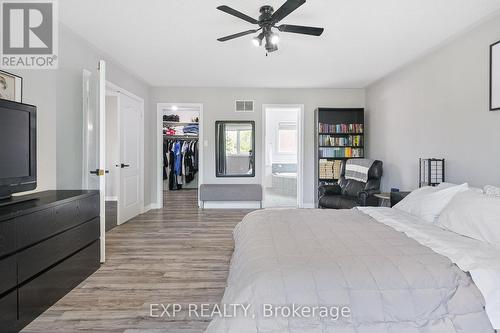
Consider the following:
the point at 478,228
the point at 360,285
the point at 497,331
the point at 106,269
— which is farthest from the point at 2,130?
the point at 478,228

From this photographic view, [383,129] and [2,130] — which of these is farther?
[383,129]

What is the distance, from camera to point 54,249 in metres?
2.01

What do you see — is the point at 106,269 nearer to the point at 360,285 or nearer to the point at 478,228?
the point at 360,285

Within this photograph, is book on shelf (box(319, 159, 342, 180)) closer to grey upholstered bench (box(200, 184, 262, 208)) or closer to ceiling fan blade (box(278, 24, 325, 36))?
grey upholstered bench (box(200, 184, 262, 208))

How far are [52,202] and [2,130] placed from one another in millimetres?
578

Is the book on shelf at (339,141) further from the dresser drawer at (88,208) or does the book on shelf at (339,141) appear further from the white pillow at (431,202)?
the dresser drawer at (88,208)

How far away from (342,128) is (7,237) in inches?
195

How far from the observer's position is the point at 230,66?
4.16 meters

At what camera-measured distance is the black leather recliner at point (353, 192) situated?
396 centimetres

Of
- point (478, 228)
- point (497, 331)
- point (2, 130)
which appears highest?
point (2, 130)

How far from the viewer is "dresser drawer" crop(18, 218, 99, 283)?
175 centimetres

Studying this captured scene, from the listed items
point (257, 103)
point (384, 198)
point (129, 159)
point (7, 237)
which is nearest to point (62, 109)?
point (7, 237)

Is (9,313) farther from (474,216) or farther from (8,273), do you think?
(474,216)

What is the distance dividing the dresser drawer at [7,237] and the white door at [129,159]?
8.78ft
